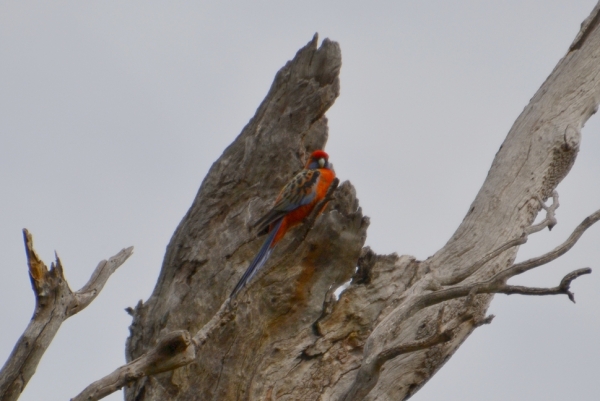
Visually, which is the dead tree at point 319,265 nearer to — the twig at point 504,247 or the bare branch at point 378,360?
the twig at point 504,247

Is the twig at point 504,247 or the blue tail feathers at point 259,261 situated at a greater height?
the blue tail feathers at point 259,261

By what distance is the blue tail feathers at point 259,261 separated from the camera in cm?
590

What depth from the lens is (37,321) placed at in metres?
4.37

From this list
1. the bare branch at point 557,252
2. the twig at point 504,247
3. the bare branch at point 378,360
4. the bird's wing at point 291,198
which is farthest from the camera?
the bird's wing at point 291,198

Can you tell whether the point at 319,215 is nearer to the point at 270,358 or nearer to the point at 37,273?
the point at 270,358

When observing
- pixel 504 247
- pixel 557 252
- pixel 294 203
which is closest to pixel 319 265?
pixel 294 203

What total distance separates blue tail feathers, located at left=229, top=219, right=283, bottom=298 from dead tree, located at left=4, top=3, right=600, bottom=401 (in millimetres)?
69

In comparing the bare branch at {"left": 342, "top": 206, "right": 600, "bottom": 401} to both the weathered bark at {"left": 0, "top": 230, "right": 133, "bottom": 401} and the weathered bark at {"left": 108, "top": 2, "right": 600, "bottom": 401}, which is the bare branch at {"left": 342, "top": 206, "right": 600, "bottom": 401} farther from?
the weathered bark at {"left": 0, "top": 230, "right": 133, "bottom": 401}

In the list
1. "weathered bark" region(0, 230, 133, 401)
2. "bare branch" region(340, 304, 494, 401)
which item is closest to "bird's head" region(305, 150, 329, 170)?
"bare branch" region(340, 304, 494, 401)

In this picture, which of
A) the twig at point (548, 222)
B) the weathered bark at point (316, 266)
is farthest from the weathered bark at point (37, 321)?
the twig at point (548, 222)

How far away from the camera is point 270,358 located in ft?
19.1

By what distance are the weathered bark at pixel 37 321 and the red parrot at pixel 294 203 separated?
1.81 m

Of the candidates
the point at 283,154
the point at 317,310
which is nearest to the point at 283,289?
the point at 317,310

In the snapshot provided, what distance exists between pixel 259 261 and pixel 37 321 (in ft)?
6.71
